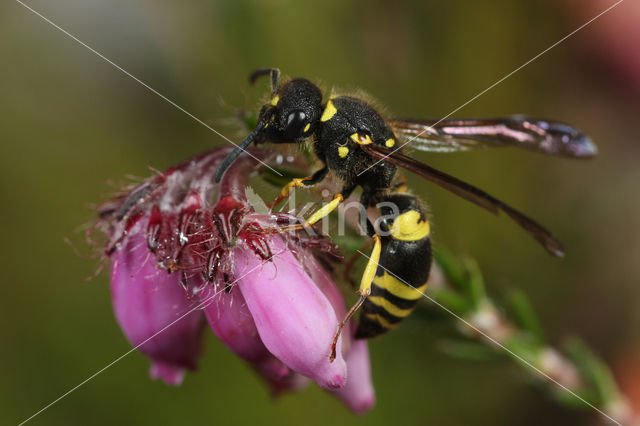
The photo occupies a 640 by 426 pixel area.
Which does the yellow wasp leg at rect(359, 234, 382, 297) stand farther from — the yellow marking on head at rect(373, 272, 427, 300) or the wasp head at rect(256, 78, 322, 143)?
the wasp head at rect(256, 78, 322, 143)

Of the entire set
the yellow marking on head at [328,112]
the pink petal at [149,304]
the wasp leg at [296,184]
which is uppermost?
the yellow marking on head at [328,112]

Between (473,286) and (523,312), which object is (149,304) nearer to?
(473,286)

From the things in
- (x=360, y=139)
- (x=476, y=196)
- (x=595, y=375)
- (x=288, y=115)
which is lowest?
(x=595, y=375)

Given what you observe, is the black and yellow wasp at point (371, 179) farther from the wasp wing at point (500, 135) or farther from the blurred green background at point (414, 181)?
the blurred green background at point (414, 181)

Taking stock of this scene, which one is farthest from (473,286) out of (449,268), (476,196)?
(476,196)

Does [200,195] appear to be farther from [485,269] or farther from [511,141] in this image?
[485,269]

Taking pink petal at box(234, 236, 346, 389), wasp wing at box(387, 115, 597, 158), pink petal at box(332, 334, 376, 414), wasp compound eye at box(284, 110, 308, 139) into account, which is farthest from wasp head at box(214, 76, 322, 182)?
pink petal at box(332, 334, 376, 414)

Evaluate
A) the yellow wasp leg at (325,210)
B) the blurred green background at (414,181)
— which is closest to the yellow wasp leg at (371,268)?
the yellow wasp leg at (325,210)
